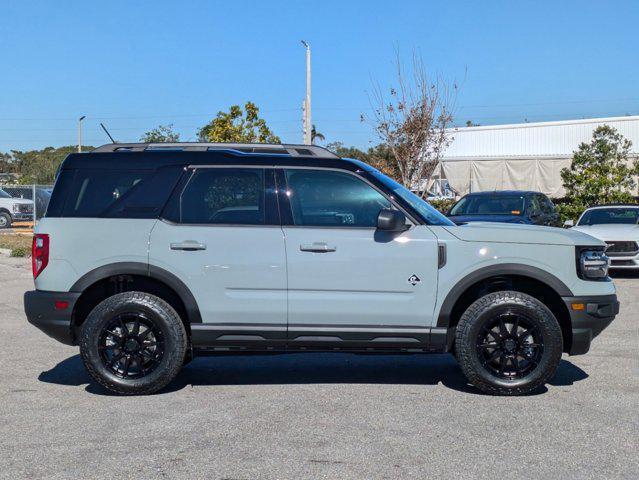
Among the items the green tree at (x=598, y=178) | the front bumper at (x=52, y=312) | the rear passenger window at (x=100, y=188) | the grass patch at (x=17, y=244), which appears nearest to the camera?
the front bumper at (x=52, y=312)

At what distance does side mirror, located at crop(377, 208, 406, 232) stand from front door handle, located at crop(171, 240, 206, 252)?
4.57 feet

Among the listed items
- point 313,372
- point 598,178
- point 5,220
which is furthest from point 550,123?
point 313,372

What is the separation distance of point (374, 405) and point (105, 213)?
261cm

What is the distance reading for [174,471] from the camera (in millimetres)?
4758

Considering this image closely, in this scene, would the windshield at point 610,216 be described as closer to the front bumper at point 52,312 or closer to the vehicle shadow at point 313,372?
the vehicle shadow at point 313,372

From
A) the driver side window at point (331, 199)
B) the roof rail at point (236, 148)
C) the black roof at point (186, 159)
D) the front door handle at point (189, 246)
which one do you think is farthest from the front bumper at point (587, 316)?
the front door handle at point (189, 246)

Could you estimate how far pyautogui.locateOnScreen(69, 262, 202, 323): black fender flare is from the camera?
6477 mm

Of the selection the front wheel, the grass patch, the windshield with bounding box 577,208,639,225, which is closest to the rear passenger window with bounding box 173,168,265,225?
the front wheel

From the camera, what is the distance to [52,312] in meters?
6.54

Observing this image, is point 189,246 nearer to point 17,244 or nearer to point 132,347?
point 132,347

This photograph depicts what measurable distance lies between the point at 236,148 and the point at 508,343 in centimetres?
277

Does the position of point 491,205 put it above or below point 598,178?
below

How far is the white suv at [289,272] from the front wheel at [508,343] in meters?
0.01

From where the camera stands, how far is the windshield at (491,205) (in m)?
16.2
